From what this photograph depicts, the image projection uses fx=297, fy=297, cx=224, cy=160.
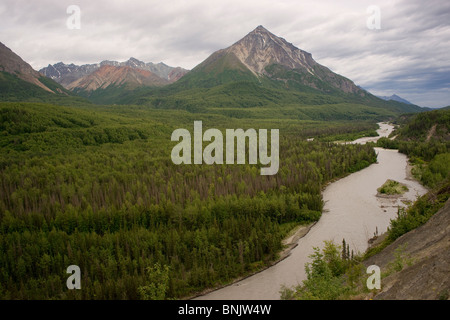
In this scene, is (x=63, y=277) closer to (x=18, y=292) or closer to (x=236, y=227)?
(x=18, y=292)

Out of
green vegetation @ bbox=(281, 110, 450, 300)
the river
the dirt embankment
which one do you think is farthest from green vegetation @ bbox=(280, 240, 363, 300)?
the river

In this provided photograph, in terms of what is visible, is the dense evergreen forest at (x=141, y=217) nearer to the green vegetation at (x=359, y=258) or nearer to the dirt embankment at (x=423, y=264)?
the green vegetation at (x=359, y=258)

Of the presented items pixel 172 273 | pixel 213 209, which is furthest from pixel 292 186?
pixel 172 273

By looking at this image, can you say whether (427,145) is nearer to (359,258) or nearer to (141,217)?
(359,258)

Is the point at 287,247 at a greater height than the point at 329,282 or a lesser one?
lesser
